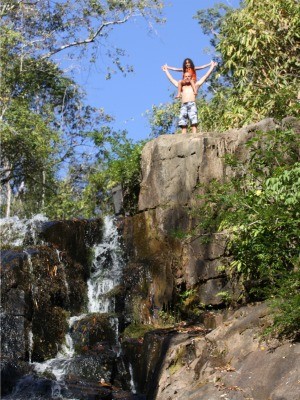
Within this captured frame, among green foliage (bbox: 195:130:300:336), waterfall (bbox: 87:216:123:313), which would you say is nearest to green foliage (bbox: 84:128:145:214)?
waterfall (bbox: 87:216:123:313)

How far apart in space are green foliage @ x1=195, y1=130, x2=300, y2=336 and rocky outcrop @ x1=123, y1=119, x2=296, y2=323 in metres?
0.56

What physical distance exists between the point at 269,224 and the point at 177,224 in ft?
11.7

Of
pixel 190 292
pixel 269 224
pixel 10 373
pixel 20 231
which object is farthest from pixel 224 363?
pixel 20 231

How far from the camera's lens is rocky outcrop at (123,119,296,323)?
11.8 metres

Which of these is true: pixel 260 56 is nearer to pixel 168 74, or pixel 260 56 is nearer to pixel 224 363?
pixel 168 74

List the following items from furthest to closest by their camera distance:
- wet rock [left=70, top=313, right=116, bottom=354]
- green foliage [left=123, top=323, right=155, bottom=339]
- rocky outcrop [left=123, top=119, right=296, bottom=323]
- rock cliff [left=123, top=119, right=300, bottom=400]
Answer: rocky outcrop [left=123, top=119, right=296, bottom=323] → wet rock [left=70, top=313, right=116, bottom=354] → green foliage [left=123, top=323, right=155, bottom=339] → rock cliff [left=123, top=119, right=300, bottom=400]

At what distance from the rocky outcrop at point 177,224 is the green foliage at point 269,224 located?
1.84ft

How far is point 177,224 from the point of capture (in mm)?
12680

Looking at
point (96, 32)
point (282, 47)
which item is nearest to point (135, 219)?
point (282, 47)

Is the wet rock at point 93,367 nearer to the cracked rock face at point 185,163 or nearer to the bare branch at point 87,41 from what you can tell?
the cracked rock face at point 185,163

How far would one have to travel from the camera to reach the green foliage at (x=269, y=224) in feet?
28.1

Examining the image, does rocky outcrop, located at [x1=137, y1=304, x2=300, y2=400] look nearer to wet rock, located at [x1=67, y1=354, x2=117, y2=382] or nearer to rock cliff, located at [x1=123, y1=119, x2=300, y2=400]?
rock cliff, located at [x1=123, y1=119, x2=300, y2=400]

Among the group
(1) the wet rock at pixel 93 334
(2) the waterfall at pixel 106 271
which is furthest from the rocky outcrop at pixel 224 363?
(2) the waterfall at pixel 106 271

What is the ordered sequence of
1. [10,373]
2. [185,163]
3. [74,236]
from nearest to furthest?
[10,373]
[185,163]
[74,236]
